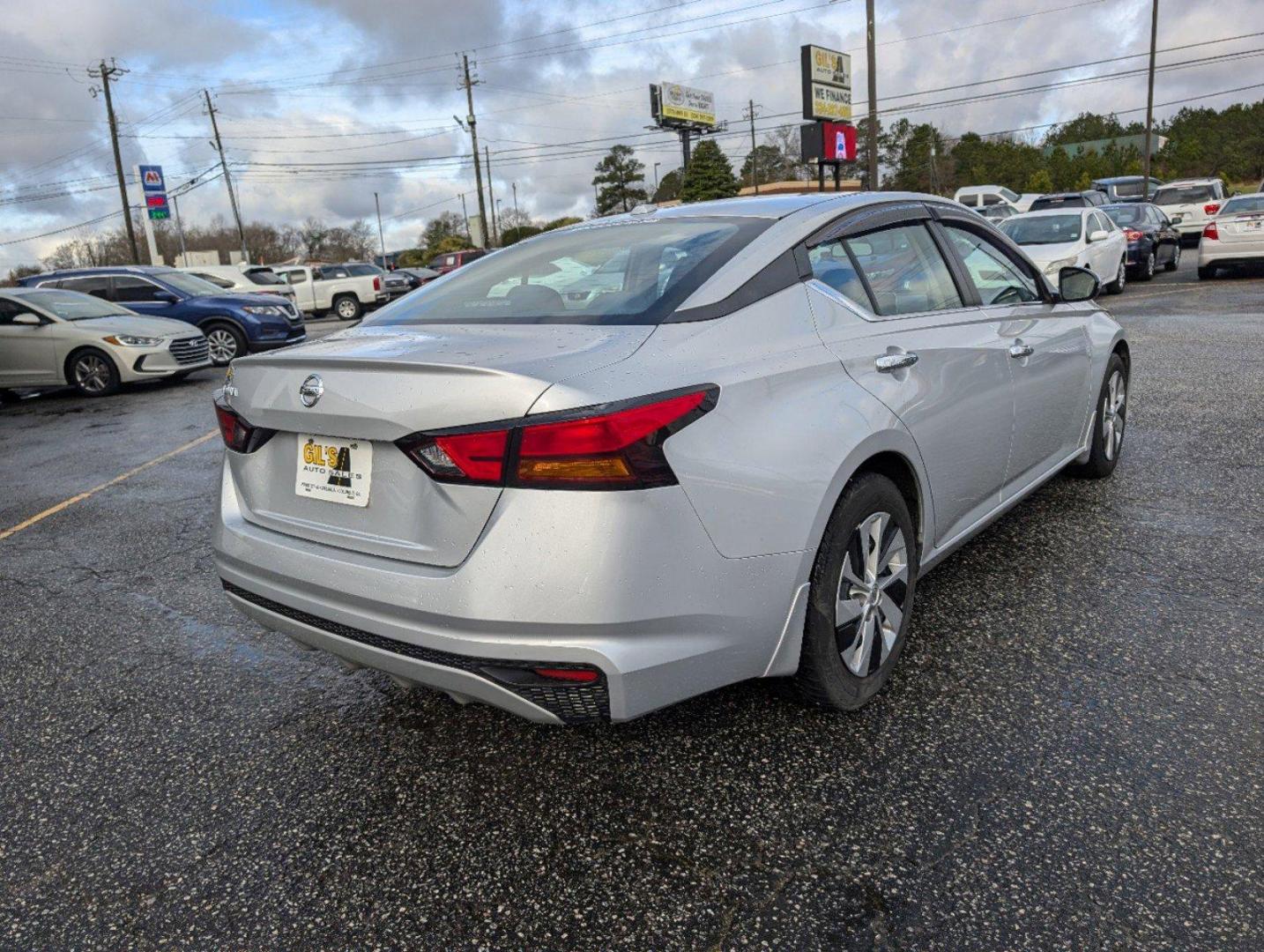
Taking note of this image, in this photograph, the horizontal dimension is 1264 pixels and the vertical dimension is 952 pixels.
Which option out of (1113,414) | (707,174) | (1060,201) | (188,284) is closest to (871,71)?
(1060,201)

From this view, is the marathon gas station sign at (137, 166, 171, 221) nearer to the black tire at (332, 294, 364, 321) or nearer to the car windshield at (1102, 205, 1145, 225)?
the black tire at (332, 294, 364, 321)

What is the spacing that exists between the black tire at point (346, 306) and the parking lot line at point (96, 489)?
20.2 meters

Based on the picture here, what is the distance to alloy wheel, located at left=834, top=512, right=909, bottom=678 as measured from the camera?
2.60 meters

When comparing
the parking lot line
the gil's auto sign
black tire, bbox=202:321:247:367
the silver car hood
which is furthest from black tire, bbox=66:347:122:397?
the gil's auto sign

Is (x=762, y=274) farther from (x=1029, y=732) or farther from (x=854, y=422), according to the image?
(x=1029, y=732)

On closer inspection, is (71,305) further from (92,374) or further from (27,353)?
(92,374)

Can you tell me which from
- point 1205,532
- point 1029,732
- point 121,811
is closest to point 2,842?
point 121,811

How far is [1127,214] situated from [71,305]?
19.5m

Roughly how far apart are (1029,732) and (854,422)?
1.01 meters

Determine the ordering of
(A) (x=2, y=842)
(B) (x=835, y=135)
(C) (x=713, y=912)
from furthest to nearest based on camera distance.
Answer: (B) (x=835, y=135)
(A) (x=2, y=842)
(C) (x=713, y=912)

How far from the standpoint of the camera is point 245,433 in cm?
264

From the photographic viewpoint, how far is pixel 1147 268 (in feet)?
60.7

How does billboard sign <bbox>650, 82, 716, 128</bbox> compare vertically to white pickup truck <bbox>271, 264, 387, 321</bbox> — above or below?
above

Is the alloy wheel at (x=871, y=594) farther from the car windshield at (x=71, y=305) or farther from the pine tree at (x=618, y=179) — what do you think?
the pine tree at (x=618, y=179)
